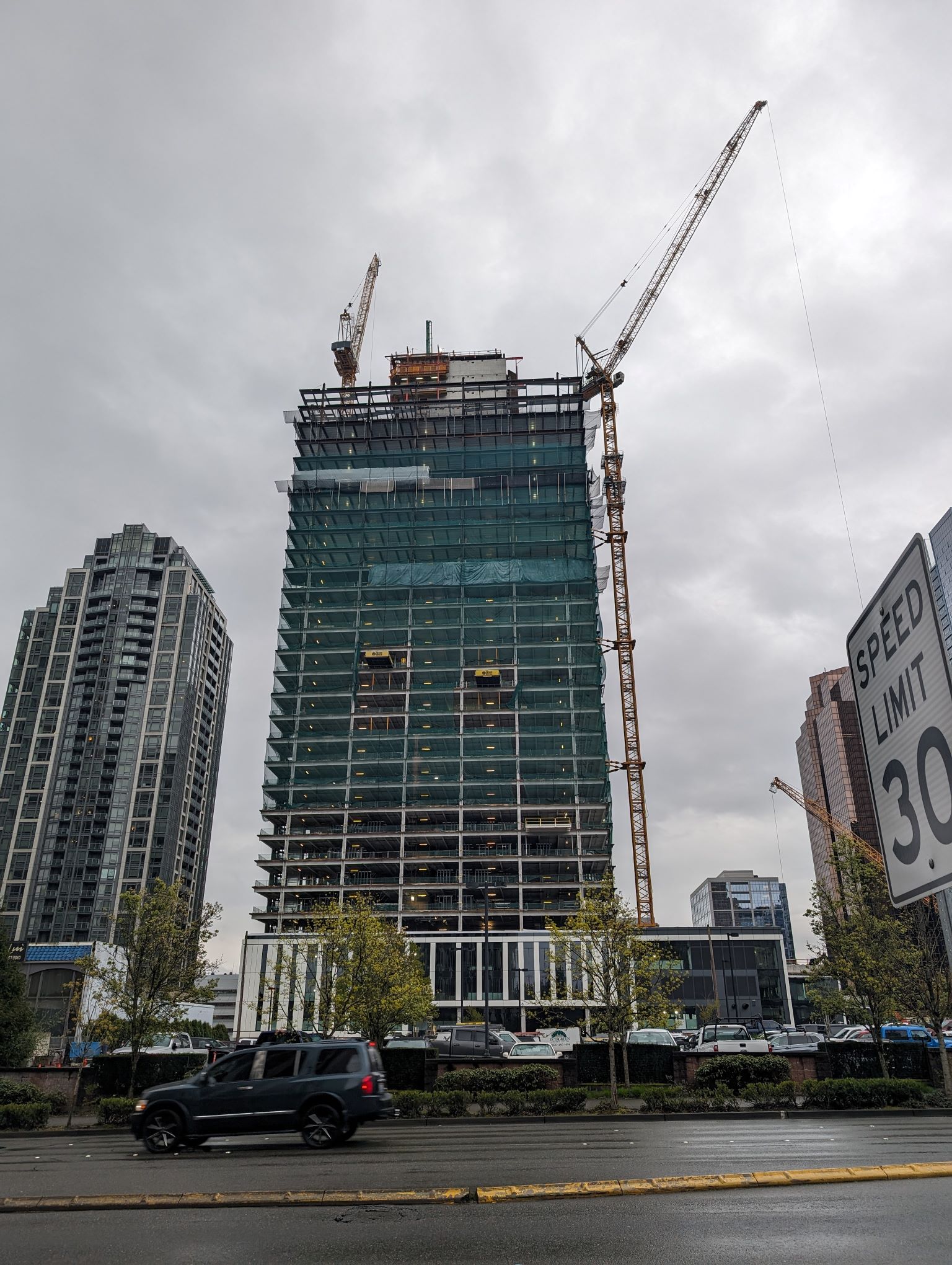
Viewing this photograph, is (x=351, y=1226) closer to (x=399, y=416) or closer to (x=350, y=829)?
(x=350, y=829)

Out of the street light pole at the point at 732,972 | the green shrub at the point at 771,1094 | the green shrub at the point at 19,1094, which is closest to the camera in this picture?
the green shrub at the point at 771,1094

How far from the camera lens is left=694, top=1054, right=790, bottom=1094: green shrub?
2573 cm

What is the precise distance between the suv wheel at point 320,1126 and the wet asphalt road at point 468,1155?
0.83 ft

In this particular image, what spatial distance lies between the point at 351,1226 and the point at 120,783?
519ft

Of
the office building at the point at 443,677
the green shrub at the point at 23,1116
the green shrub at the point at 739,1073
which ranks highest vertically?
the office building at the point at 443,677

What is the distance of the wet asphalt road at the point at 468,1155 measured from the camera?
40.7ft

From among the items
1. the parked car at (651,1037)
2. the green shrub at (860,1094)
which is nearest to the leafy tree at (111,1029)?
the parked car at (651,1037)

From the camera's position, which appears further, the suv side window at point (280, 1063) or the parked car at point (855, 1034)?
the parked car at point (855, 1034)

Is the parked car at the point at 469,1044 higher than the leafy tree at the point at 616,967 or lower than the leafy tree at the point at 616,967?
lower

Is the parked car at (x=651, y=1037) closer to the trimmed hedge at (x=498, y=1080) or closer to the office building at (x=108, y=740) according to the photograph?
the trimmed hedge at (x=498, y=1080)

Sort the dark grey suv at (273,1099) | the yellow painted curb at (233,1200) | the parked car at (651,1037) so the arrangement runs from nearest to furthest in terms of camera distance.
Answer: the yellow painted curb at (233,1200) → the dark grey suv at (273,1099) → the parked car at (651,1037)

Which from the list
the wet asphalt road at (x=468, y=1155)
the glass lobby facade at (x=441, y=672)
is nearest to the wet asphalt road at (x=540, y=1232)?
the wet asphalt road at (x=468, y=1155)

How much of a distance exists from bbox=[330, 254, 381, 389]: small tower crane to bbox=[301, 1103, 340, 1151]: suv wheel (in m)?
152

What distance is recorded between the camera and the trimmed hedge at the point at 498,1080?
2580 cm
